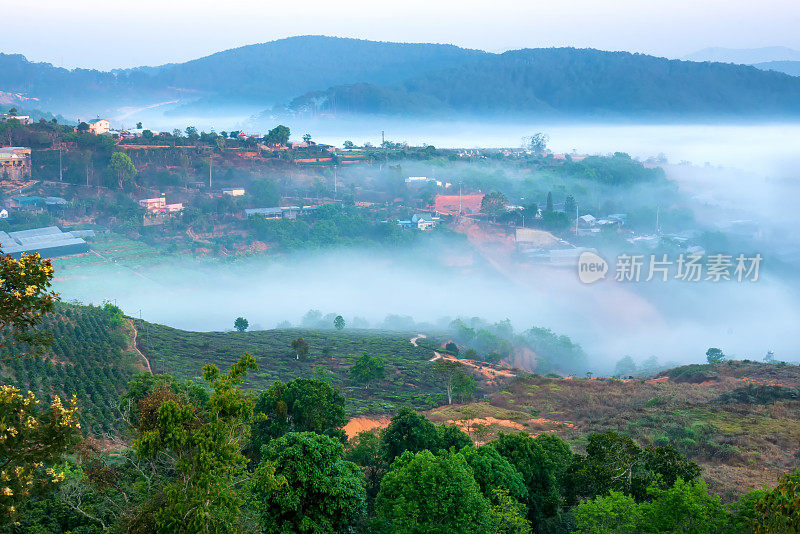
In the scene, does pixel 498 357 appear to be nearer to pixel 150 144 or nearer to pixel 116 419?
pixel 116 419

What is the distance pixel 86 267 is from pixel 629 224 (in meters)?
70.7

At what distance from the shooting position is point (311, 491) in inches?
499

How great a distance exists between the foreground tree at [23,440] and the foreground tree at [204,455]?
981mm

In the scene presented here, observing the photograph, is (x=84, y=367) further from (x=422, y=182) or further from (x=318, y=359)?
(x=422, y=182)

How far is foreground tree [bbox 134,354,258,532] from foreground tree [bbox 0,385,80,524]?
981 millimetres

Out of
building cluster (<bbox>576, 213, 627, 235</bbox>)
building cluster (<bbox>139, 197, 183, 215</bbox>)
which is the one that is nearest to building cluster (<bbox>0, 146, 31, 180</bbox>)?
building cluster (<bbox>139, 197, 183, 215</bbox>)

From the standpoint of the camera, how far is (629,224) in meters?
86.6

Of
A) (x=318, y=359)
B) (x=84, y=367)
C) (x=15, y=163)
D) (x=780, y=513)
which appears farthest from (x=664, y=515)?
(x=15, y=163)

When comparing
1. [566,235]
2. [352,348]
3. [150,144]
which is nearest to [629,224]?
[566,235]

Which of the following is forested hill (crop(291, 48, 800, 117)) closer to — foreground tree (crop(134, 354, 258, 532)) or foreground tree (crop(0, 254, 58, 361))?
foreground tree (crop(0, 254, 58, 361))

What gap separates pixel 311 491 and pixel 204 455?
18.5 ft

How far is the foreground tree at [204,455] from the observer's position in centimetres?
744

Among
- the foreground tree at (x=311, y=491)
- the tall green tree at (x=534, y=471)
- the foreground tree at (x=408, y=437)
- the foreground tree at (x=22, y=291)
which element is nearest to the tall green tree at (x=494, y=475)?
the tall green tree at (x=534, y=471)

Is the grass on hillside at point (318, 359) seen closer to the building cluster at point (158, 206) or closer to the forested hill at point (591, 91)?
the building cluster at point (158, 206)
